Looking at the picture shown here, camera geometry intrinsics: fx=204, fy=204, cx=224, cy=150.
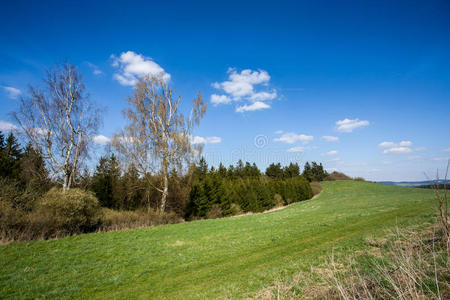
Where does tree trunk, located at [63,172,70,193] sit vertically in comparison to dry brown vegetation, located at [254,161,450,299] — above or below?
above

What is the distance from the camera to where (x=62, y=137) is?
48.2ft

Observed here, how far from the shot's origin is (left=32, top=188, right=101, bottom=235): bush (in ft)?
39.2

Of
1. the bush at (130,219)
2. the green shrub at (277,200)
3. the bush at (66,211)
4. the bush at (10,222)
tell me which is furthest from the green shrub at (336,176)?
the bush at (10,222)

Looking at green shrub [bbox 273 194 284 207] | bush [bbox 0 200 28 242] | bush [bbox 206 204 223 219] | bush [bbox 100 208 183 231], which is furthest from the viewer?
green shrub [bbox 273 194 284 207]

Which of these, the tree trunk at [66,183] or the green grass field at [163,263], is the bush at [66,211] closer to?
the tree trunk at [66,183]

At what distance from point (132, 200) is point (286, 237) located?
65.9 feet

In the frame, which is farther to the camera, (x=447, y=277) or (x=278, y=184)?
(x=278, y=184)

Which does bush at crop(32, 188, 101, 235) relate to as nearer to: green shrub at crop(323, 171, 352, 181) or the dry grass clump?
the dry grass clump

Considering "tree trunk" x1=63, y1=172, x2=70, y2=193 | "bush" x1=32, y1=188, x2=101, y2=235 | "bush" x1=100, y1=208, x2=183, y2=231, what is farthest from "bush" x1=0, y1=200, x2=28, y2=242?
"bush" x1=100, y1=208, x2=183, y2=231

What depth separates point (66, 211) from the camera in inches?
495

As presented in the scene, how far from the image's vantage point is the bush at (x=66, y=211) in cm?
1194

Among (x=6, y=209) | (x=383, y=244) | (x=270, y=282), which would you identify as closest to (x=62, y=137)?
(x=6, y=209)

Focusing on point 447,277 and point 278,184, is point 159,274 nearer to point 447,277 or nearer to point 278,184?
point 447,277

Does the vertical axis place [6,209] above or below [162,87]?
below
